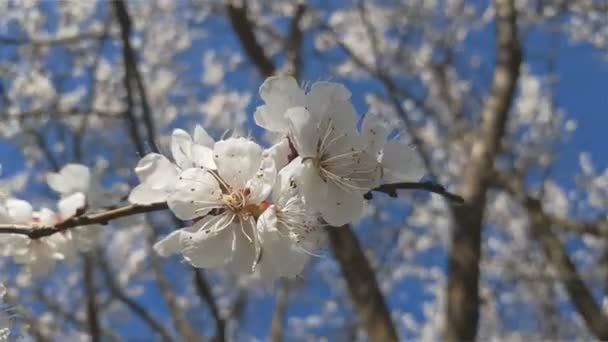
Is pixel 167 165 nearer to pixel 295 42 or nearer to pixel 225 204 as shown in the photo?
pixel 225 204

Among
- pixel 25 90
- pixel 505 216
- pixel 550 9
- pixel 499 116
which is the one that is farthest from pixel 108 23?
pixel 505 216

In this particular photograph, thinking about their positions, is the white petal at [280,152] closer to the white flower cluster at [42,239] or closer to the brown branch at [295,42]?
the white flower cluster at [42,239]

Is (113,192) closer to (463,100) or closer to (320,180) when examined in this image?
(320,180)

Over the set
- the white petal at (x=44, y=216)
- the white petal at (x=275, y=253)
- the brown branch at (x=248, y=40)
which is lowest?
the white petal at (x=275, y=253)

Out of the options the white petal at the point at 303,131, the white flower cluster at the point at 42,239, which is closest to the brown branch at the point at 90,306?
the white flower cluster at the point at 42,239

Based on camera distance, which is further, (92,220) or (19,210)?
(19,210)

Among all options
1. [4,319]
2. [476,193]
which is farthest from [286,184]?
[476,193]

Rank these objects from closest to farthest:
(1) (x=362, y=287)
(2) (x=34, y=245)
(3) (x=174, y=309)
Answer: (2) (x=34, y=245) → (1) (x=362, y=287) → (3) (x=174, y=309)

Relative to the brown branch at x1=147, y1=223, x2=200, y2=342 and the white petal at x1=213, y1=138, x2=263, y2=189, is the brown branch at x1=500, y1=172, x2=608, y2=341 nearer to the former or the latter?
the brown branch at x1=147, y1=223, x2=200, y2=342
